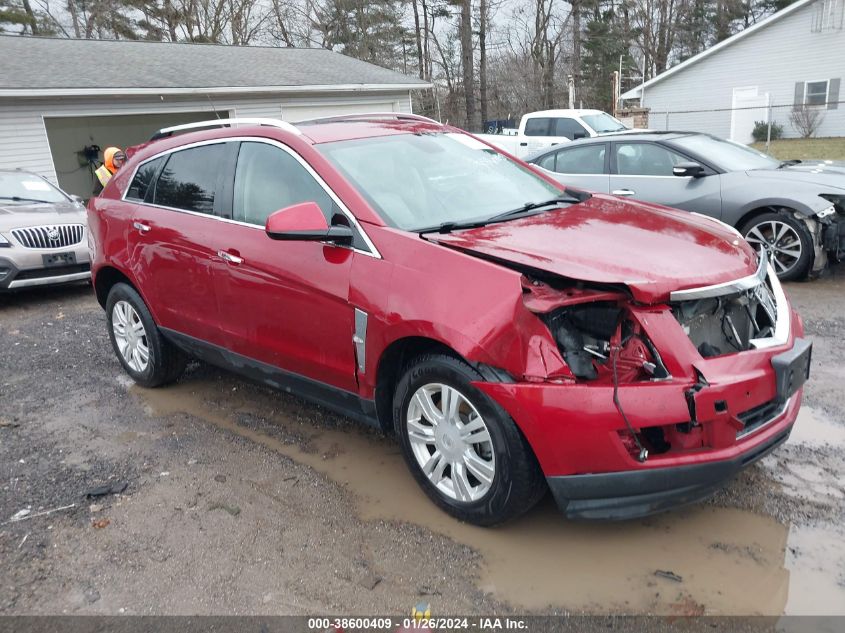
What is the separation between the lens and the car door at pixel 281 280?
3.51m

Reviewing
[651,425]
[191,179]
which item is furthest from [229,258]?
[651,425]

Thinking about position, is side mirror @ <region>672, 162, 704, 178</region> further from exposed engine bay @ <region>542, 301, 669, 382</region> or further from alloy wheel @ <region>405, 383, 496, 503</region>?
alloy wheel @ <region>405, 383, 496, 503</region>

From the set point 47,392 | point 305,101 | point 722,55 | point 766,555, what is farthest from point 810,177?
point 722,55

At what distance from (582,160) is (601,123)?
30.6ft

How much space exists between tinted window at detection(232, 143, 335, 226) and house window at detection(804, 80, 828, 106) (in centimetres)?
2989

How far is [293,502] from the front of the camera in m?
3.58

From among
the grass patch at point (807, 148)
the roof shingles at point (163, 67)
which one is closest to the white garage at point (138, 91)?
the roof shingles at point (163, 67)

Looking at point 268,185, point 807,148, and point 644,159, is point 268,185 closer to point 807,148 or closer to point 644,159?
point 644,159

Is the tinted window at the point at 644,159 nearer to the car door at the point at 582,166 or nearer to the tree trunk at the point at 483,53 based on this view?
the car door at the point at 582,166

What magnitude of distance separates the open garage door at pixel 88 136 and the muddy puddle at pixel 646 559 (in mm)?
17086

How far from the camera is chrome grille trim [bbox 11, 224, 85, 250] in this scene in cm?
814

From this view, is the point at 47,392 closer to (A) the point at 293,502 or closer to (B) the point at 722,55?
(A) the point at 293,502

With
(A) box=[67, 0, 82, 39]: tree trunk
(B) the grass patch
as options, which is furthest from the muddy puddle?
(A) box=[67, 0, 82, 39]: tree trunk

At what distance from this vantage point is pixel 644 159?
811 cm
